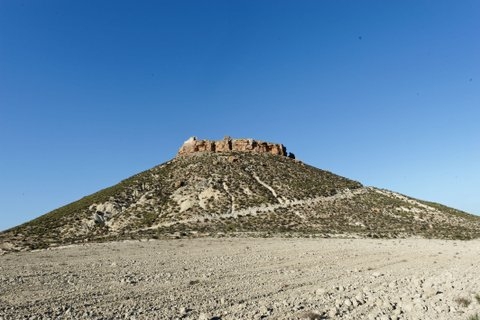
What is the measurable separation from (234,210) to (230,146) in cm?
4038

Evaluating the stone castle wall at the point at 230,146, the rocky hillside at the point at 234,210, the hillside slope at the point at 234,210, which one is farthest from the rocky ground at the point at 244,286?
the stone castle wall at the point at 230,146

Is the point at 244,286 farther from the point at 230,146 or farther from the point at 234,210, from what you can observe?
the point at 230,146

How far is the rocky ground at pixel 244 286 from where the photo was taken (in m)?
13.1

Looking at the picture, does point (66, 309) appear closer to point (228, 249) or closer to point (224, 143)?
point (228, 249)

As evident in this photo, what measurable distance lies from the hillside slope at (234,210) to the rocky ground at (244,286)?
19.9 metres

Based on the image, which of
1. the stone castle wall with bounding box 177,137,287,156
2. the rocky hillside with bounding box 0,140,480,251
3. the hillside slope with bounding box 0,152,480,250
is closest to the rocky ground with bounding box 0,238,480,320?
the rocky hillside with bounding box 0,140,480,251

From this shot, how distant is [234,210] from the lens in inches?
2447

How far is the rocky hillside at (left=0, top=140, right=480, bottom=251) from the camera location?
167 feet

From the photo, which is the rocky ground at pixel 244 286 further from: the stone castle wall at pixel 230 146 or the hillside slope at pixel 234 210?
the stone castle wall at pixel 230 146

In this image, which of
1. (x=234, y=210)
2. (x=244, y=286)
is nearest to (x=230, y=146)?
(x=234, y=210)

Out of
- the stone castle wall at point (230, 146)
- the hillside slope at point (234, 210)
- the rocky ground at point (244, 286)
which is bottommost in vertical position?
the rocky ground at point (244, 286)

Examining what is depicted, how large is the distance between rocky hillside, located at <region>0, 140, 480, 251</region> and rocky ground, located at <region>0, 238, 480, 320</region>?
19109mm

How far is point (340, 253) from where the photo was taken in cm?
2955

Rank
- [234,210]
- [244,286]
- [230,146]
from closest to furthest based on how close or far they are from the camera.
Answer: [244,286] < [234,210] < [230,146]
